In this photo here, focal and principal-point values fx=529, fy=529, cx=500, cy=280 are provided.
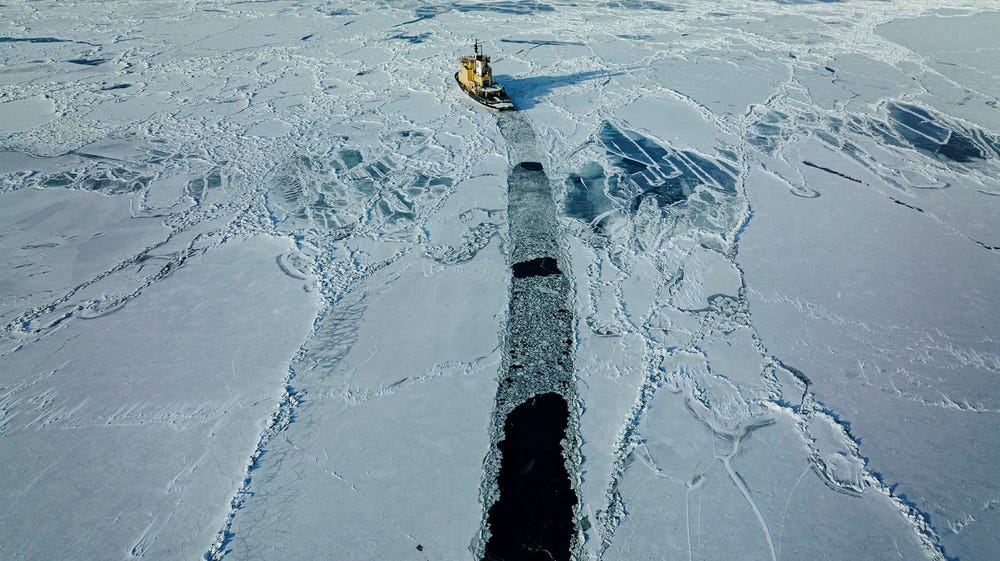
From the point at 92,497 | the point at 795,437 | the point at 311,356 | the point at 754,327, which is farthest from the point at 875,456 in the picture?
the point at 92,497

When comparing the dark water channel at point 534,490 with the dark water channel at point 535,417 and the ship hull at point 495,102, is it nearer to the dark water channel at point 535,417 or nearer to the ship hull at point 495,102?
the dark water channel at point 535,417

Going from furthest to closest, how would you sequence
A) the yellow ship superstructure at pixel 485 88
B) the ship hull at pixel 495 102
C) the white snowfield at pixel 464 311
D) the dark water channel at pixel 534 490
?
1. the yellow ship superstructure at pixel 485 88
2. the ship hull at pixel 495 102
3. the white snowfield at pixel 464 311
4. the dark water channel at pixel 534 490

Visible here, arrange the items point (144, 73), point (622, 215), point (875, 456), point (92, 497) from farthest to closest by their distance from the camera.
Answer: point (144, 73)
point (622, 215)
point (875, 456)
point (92, 497)

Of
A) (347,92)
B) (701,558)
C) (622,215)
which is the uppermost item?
(347,92)

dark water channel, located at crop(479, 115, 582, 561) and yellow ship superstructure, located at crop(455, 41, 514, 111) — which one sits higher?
yellow ship superstructure, located at crop(455, 41, 514, 111)

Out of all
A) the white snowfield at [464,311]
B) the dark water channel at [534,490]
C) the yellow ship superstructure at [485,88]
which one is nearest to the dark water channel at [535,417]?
the dark water channel at [534,490]

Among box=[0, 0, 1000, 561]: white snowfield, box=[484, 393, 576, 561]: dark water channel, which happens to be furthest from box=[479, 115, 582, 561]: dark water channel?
box=[0, 0, 1000, 561]: white snowfield

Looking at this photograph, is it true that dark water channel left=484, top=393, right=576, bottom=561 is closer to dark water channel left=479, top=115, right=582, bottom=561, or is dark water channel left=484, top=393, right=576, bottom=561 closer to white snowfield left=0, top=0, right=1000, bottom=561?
dark water channel left=479, top=115, right=582, bottom=561

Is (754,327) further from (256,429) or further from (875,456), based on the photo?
(256,429)
